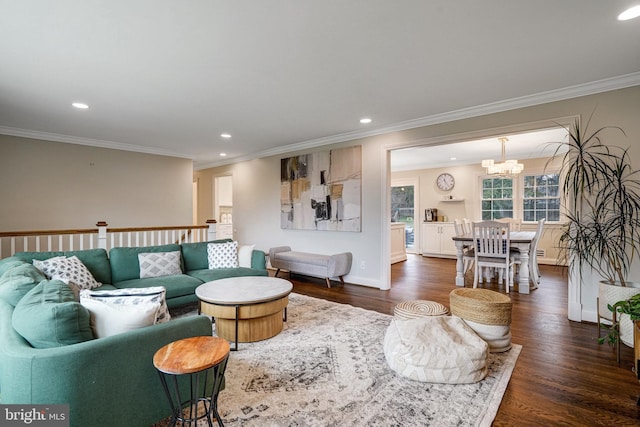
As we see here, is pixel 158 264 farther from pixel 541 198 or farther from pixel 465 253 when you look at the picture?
pixel 541 198

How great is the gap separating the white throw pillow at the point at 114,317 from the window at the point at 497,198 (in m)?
8.15

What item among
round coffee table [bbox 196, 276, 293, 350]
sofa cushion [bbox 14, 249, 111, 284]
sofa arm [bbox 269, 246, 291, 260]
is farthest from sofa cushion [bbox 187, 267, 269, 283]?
sofa arm [bbox 269, 246, 291, 260]

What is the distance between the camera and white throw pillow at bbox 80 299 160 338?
60.7 inches

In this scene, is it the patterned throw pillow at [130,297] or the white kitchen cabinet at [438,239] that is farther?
the white kitchen cabinet at [438,239]

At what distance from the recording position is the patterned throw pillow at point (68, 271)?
2902 mm

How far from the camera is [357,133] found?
4.95m

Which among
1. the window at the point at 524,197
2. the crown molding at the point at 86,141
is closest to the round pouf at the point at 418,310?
the crown molding at the point at 86,141

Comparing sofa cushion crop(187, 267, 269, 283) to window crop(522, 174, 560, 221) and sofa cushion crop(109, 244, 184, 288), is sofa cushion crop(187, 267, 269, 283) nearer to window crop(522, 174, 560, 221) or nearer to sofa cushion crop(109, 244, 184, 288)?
sofa cushion crop(109, 244, 184, 288)

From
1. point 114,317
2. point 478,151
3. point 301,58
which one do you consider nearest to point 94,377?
point 114,317

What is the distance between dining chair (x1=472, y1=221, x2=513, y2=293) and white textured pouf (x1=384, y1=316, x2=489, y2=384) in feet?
9.22

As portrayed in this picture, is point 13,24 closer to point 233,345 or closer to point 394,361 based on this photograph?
point 233,345

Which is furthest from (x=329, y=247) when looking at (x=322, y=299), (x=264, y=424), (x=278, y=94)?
(x=264, y=424)

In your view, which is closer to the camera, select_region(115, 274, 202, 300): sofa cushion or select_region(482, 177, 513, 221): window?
select_region(115, 274, 202, 300): sofa cushion

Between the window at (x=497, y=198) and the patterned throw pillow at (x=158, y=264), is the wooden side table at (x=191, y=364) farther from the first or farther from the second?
the window at (x=497, y=198)
